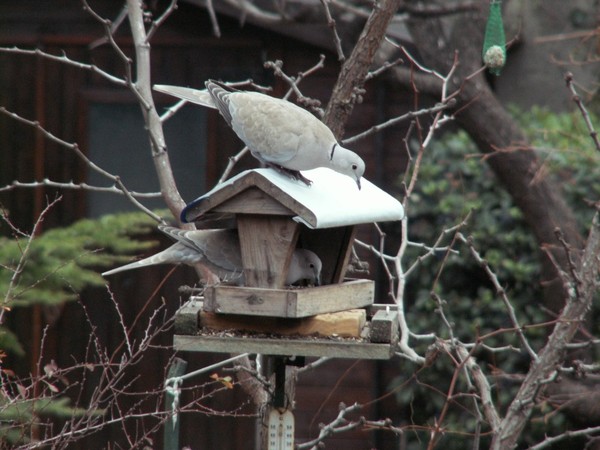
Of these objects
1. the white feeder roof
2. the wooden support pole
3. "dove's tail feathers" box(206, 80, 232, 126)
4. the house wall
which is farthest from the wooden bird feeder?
the house wall

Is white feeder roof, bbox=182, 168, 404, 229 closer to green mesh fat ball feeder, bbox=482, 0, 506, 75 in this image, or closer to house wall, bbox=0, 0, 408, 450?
green mesh fat ball feeder, bbox=482, 0, 506, 75

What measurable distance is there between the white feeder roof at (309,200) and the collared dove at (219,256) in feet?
0.45

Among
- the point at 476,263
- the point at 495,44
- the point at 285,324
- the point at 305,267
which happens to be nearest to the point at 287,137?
the point at 305,267

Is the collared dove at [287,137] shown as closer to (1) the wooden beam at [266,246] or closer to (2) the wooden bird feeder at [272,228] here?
(2) the wooden bird feeder at [272,228]

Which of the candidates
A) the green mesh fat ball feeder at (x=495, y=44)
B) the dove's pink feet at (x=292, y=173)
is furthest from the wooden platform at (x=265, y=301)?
the green mesh fat ball feeder at (x=495, y=44)

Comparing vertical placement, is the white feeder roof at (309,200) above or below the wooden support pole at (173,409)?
above

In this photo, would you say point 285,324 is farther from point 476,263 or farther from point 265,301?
point 476,263

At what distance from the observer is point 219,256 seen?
2857 millimetres

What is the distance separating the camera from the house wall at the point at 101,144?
6457 mm

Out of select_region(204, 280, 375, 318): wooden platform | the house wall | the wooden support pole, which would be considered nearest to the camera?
select_region(204, 280, 375, 318): wooden platform

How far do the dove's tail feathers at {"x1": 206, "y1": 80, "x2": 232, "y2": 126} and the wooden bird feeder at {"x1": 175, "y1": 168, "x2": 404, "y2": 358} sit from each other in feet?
1.15

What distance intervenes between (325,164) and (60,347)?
14.3ft

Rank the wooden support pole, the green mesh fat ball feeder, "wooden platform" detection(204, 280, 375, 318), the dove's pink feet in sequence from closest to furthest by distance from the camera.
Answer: "wooden platform" detection(204, 280, 375, 318), the wooden support pole, the dove's pink feet, the green mesh fat ball feeder

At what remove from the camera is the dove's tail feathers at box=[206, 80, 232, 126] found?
119 inches
